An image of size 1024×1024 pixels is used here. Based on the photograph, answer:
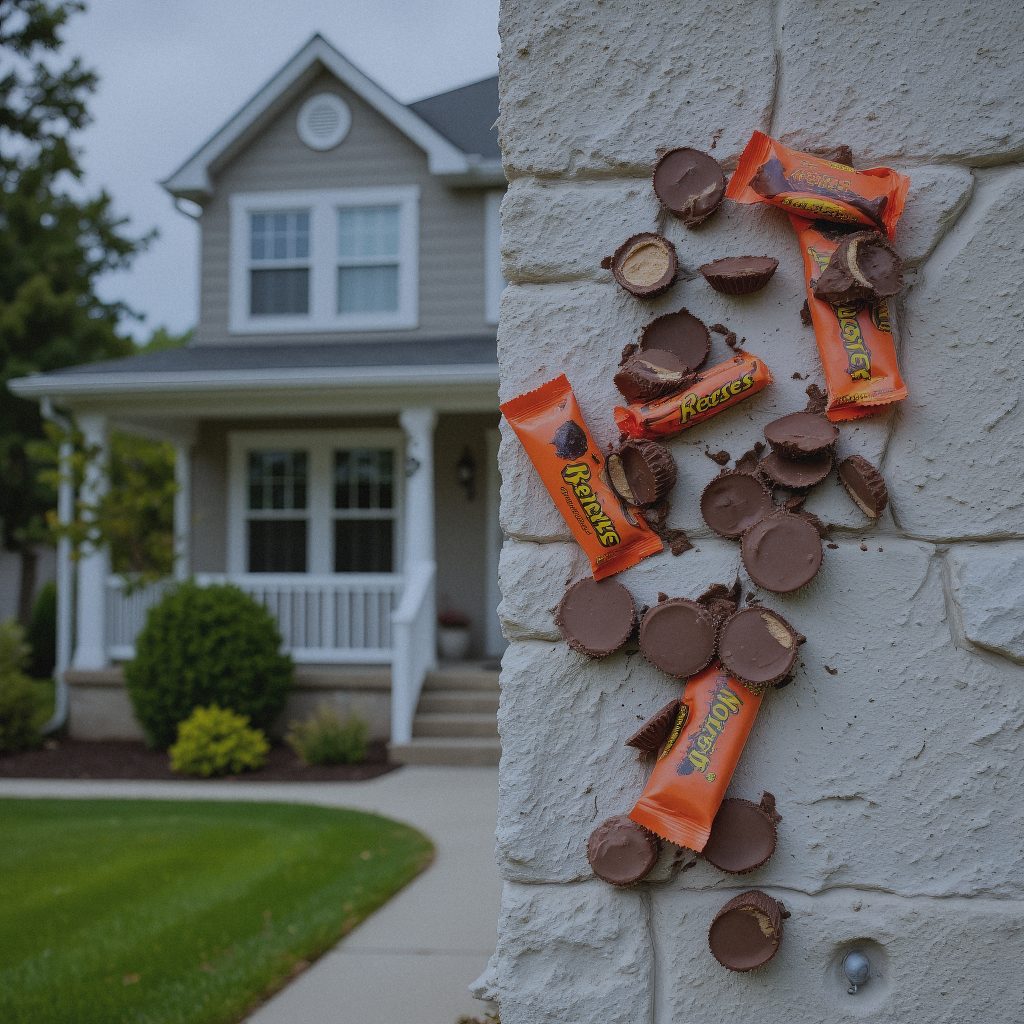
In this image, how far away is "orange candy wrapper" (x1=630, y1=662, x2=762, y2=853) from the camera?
1.43m

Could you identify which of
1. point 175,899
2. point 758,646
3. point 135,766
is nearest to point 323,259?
point 135,766

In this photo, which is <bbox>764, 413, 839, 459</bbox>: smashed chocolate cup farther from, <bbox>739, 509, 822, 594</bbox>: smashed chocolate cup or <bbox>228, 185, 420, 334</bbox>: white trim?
<bbox>228, 185, 420, 334</bbox>: white trim

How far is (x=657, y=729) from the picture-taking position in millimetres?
1472

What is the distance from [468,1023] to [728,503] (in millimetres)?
1901

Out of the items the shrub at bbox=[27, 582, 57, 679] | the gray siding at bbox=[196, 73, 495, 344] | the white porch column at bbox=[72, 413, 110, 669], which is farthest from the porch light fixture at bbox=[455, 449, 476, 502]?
the shrub at bbox=[27, 582, 57, 679]

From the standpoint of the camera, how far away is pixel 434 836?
5.95m

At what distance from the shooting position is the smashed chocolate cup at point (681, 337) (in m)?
1.51

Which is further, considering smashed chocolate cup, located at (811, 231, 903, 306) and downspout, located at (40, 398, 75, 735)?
downspout, located at (40, 398, 75, 735)

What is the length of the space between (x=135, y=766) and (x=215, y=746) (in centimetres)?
97

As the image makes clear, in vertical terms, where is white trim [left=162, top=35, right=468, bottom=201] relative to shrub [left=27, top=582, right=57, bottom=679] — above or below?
above

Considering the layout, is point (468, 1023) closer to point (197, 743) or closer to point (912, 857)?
point (912, 857)

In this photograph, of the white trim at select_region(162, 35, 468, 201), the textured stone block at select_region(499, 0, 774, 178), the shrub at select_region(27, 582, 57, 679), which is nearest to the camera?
the textured stone block at select_region(499, 0, 774, 178)

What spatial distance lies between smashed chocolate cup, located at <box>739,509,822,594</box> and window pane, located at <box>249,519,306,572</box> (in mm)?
10358

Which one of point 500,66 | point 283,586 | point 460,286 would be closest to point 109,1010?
point 500,66
